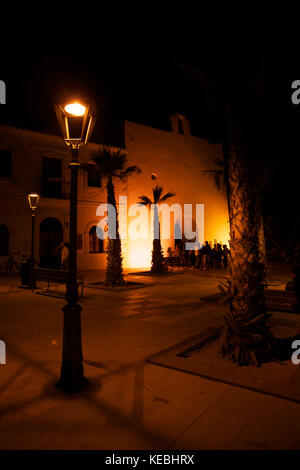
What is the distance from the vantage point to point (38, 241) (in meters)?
17.8

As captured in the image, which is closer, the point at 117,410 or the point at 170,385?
the point at 117,410

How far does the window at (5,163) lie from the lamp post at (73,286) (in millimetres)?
14492

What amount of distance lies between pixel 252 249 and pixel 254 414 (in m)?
2.25

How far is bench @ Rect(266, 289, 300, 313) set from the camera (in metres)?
7.95

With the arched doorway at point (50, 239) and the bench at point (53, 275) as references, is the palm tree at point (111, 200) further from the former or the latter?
the arched doorway at point (50, 239)

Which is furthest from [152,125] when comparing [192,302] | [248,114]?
[248,114]

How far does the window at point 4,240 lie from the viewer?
1675 cm

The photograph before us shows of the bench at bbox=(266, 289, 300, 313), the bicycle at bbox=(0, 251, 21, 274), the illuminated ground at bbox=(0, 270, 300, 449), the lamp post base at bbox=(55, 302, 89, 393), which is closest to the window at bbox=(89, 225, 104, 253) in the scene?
the bicycle at bbox=(0, 251, 21, 274)

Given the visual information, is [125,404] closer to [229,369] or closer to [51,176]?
[229,369]

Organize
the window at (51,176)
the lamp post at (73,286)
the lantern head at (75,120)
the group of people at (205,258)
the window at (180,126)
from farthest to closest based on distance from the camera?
the window at (180,126) < the group of people at (205,258) < the window at (51,176) < the lantern head at (75,120) < the lamp post at (73,286)

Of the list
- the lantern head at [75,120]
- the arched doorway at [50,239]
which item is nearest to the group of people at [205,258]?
the arched doorway at [50,239]

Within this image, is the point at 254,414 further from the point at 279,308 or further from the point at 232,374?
the point at 279,308

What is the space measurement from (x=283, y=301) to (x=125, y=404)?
6.01 m
